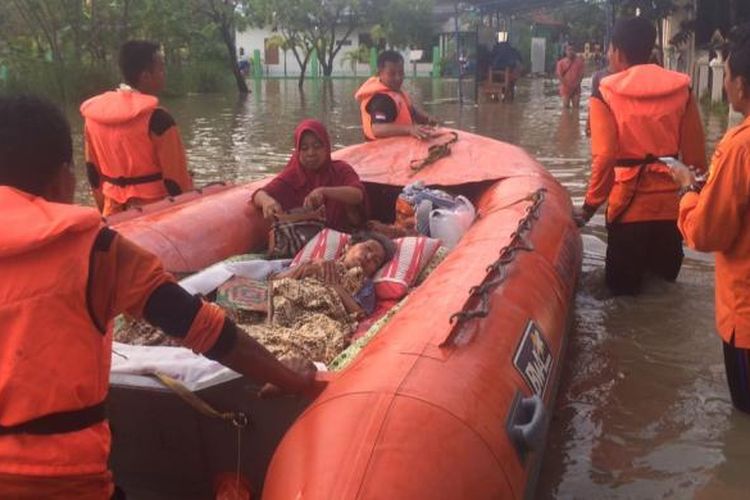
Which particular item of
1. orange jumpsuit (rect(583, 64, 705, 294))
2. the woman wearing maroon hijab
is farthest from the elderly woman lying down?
orange jumpsuit (rect(583, 64, 705, 294))

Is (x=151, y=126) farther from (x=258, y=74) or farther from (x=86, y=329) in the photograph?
(x=258, y=74)

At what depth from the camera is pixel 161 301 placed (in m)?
1.80

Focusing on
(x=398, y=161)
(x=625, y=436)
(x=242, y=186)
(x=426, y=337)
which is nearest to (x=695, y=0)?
(x=398, y=161)

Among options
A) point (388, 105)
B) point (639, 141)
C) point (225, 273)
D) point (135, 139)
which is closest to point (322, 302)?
point (225, 273)

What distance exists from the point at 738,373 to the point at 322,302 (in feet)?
5.39

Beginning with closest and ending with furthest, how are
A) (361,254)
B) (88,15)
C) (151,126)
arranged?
(361,254) < (151,126) < (88,15)

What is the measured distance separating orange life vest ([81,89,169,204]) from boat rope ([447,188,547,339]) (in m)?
1.88

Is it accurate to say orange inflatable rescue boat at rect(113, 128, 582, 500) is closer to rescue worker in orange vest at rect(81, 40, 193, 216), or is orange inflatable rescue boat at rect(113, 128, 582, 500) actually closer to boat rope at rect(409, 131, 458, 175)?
rescue worker in orange vest at rect(81, 40, 193, 216)

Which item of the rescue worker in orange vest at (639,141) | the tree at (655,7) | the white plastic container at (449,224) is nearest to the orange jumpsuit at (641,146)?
the rescue worker in orange vest at (639,141)

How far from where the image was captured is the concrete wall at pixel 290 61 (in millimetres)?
37594

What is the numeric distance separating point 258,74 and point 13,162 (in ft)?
119

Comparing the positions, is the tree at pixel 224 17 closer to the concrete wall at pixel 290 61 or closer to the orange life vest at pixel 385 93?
the concrete wall at pixel 290 61

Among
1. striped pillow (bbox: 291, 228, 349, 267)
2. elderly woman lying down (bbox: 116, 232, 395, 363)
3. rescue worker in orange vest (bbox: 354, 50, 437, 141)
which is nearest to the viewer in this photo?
elderly woman lying down (bbox: 116, 232, 395, 363)

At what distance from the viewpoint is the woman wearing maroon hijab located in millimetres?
4199
